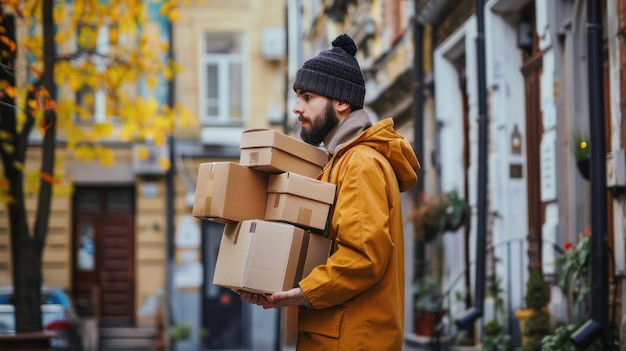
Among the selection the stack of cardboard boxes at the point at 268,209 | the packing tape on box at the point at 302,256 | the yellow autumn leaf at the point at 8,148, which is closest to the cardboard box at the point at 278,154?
the stack of cardboard boxes at the point at 268,209

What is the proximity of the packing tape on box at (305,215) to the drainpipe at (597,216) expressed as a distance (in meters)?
3.21

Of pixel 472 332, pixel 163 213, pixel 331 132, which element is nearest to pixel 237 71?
pixel 163 213

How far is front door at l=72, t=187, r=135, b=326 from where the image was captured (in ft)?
75.5

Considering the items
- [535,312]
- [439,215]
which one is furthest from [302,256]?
[439,215]

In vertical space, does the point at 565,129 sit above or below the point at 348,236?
above

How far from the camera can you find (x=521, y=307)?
9.73 metres

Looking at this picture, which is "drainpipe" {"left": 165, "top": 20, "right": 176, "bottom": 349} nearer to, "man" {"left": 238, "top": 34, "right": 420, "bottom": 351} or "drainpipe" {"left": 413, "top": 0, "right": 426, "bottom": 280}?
"drainpipe" {"left": 413, "top": 0, "right": 426, "bottom": 280}

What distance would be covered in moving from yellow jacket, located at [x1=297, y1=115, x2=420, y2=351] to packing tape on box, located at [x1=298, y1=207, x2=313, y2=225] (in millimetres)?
85

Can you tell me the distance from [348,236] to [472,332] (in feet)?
25.8

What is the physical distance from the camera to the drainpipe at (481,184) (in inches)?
394

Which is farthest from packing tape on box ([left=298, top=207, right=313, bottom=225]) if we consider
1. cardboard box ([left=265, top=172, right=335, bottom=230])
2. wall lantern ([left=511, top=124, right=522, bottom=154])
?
wall lantern ([left=511, top=124, right=522, bottom=154])

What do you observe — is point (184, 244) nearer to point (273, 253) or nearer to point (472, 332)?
point (472, 332)

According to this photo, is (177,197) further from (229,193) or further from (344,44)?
(229,193)

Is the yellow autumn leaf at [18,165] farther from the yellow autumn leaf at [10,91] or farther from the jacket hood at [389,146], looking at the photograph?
the jacket hood at [389,146]
